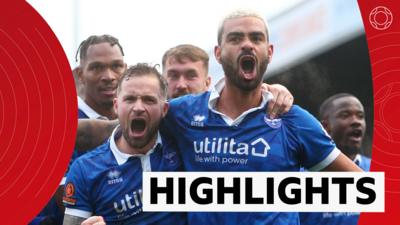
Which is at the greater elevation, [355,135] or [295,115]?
[355,135]

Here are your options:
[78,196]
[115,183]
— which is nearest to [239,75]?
[115,183]

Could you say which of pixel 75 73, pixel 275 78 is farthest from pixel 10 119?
pixel 275 78

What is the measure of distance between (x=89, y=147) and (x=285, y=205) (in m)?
0.76

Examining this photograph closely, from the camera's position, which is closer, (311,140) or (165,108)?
(311,140)

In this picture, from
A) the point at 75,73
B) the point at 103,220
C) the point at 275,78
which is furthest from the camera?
the point at 275,78

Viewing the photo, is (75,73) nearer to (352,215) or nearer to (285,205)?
(285,205)

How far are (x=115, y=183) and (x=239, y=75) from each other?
0.56 m

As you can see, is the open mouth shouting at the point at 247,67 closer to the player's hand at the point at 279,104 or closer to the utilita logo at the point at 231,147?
the player's hand at the point at 279,104

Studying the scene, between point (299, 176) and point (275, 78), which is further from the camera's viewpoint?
point (275, 78)

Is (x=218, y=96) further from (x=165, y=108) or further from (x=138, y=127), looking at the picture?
(x=138, y=127)

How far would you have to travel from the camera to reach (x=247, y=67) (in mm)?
3404

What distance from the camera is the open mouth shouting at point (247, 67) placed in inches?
133

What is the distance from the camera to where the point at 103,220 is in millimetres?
3352

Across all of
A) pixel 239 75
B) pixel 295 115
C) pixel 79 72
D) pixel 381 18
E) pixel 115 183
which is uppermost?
pixel 381 18
